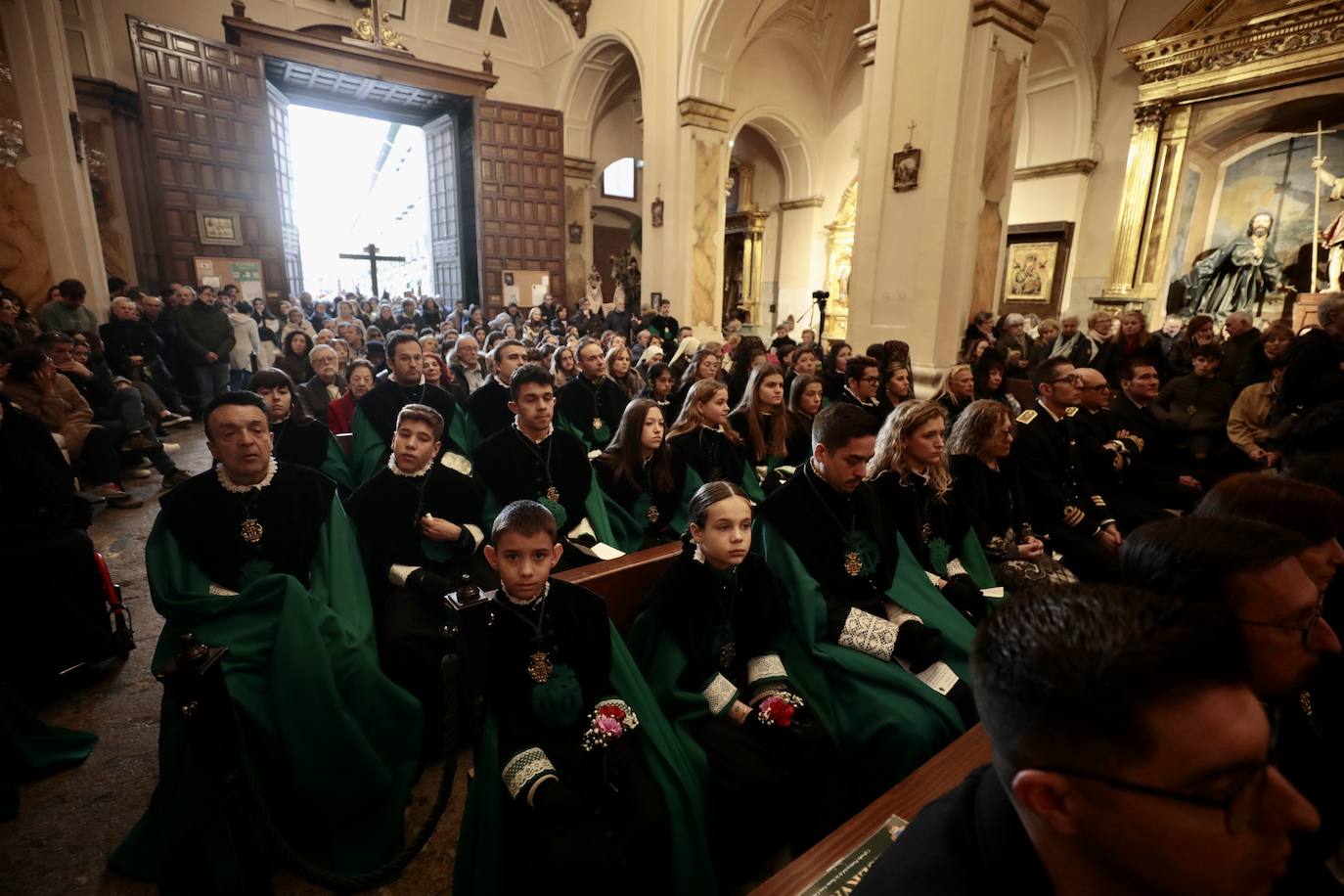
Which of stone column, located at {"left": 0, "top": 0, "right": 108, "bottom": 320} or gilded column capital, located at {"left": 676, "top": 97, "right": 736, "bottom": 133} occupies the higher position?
gilded column capital, located at {"left": 676, "top": 97, "right": 736, "bottom": 133}

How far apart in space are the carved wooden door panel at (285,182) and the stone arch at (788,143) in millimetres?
9748

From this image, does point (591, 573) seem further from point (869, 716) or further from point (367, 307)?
point (367, 307)

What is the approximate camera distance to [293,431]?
158 inches

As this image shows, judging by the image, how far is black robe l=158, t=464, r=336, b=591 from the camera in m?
2.45

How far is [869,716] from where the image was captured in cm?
230

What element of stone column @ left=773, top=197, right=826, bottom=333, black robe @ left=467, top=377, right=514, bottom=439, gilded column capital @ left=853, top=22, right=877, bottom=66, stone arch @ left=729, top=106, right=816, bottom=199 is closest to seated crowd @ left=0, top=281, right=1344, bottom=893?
black robe @ left=467, top=377, right=514, bottom=439

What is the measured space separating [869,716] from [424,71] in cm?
1431

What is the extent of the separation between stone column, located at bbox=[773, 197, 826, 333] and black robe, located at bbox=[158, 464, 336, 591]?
16674 millimetres

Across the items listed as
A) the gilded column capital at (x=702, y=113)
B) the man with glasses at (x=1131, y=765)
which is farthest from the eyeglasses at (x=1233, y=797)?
the gilded column capital at (x=702, y=113)

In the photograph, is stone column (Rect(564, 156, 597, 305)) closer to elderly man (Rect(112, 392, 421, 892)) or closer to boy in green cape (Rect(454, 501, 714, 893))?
elderly man (Rect(112, 392, 421, 892))

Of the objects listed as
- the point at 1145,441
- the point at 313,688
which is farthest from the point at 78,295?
the point at 1145,441

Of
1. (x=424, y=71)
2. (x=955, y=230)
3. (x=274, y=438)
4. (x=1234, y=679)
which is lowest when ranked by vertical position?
(x=274, y=438)

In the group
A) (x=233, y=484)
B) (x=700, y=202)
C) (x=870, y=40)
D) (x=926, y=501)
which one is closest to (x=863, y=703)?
(x=926, y=501)

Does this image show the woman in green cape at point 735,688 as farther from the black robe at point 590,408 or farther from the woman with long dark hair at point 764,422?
the black robe at point 590,408
